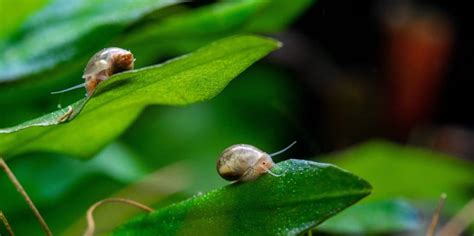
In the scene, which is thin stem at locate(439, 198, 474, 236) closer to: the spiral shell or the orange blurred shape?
the spiral shell

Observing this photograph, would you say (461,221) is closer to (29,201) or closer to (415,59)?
(29,201)

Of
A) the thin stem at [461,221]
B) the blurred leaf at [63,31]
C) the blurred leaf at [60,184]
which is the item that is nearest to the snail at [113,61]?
the blurred leaf at [63,31]

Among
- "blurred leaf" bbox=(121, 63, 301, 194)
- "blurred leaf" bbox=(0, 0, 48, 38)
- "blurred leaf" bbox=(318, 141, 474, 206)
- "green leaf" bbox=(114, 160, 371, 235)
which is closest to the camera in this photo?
"green leaf" bbox=(114, 160, 371, 235)

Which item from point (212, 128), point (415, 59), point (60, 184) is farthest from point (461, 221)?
point (415, 59)

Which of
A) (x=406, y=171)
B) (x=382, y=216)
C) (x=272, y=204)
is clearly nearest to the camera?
(x=272, y=204)

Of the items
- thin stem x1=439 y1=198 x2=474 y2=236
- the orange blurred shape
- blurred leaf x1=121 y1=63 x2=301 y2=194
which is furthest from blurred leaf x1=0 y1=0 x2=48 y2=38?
the orange blurred shape
